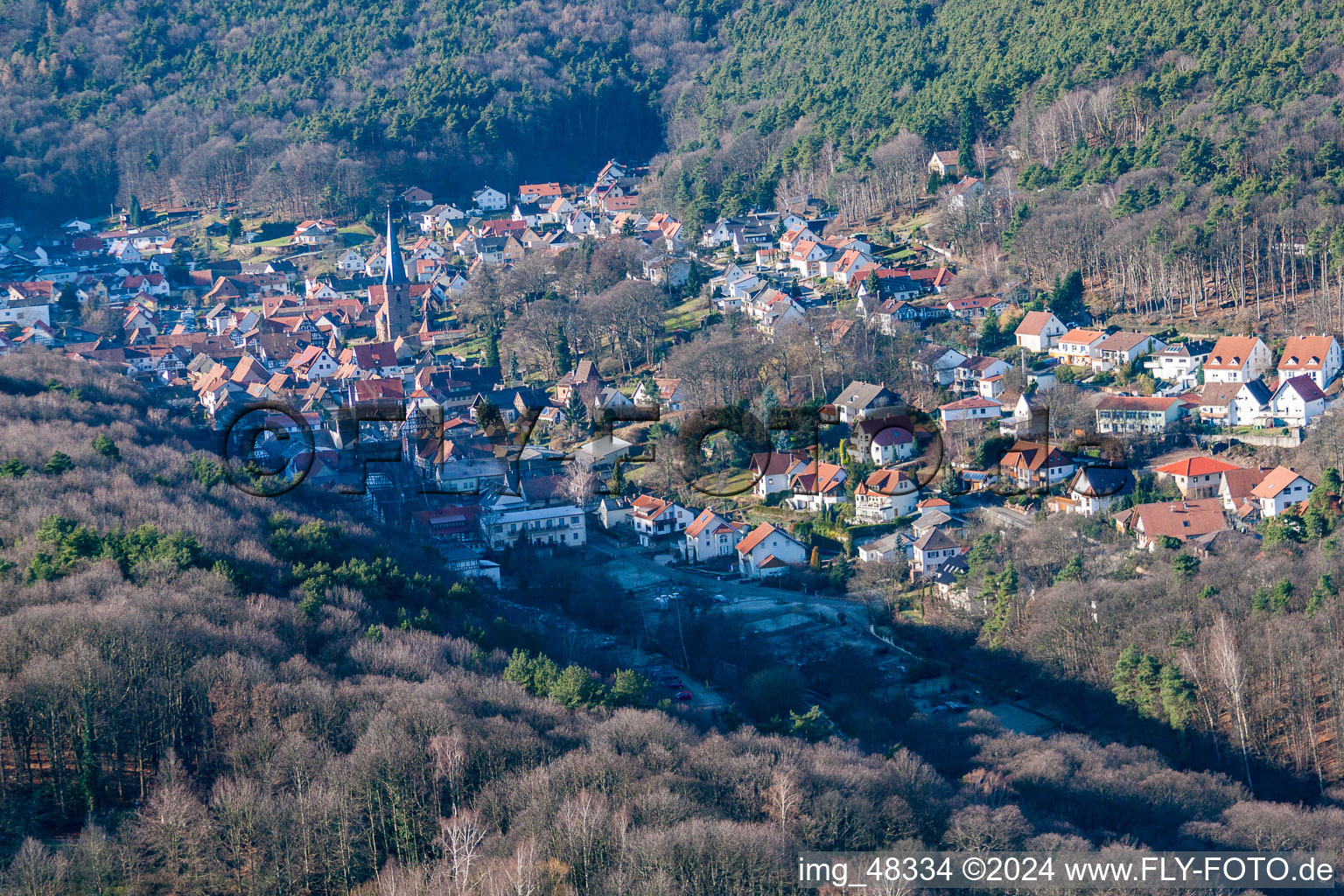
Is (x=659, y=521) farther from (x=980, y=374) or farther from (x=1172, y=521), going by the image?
(x=1172, y=521)

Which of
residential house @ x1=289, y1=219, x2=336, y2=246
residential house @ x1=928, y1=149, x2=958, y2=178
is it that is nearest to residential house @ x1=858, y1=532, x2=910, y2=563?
residential house @ x1=928, y1=149, x2=958, y2=178

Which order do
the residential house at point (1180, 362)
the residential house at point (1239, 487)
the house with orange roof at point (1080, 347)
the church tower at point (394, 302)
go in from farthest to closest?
the church tower at point (394, 302)
the house with orange roof at point (1080, 347)
the residential house at point (1180, 362)
the residential house at point (1239, 487)

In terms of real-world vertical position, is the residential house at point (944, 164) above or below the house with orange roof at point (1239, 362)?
above

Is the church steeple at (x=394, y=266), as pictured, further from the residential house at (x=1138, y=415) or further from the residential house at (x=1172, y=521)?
the residential house at (x=1172, y=521)

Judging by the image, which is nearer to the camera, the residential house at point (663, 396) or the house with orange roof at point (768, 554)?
the house with orange roof at point (768, 554)

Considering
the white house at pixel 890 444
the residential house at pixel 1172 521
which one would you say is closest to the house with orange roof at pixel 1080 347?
the white house at pixel 890 444

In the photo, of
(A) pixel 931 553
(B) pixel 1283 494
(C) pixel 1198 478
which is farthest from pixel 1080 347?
(A) pixel 931 553

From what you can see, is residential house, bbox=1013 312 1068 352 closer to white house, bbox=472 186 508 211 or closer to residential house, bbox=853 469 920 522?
residential house, bbox=853 469 920 522

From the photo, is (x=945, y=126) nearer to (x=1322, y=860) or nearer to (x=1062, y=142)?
(x=1062, y=142)
